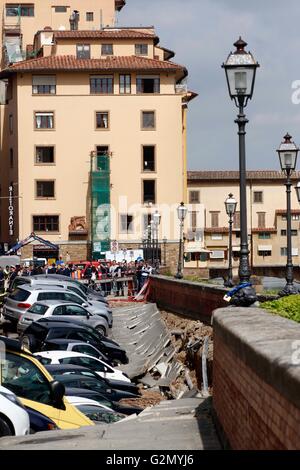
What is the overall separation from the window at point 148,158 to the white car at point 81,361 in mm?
51593

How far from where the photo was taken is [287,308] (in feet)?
44.8

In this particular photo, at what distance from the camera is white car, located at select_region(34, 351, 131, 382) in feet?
66.9

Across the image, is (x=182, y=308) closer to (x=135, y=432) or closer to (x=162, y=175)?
(x=135, y=432)

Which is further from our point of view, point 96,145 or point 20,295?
point 96,145

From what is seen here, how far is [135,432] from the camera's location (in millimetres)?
12336

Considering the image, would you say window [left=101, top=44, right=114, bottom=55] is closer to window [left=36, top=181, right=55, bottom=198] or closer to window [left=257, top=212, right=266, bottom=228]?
window [left=36, top=181, right=55, bottom=198]

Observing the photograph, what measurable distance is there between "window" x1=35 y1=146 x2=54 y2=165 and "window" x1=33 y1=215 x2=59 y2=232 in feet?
12.2

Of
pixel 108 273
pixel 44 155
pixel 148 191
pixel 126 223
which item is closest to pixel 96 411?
pixel 108 273

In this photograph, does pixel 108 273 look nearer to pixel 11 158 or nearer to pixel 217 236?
pixel 11 158

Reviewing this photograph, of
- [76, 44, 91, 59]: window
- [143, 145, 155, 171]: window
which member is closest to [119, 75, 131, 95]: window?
[76, 44, 91, 59]: window

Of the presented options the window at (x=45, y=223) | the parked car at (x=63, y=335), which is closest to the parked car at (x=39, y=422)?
the parked car at (x=63, y=335)

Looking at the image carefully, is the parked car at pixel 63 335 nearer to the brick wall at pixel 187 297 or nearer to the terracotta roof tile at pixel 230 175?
the brick wall at pixel 187 297

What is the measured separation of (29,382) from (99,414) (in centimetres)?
224

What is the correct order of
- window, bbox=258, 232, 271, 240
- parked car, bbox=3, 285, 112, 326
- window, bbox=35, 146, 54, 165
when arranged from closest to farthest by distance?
parked car, bbox=3, 285, 112, 326
window, bbox=35, 146, 54, 165
window, bbox=258, 232, 271, 240
